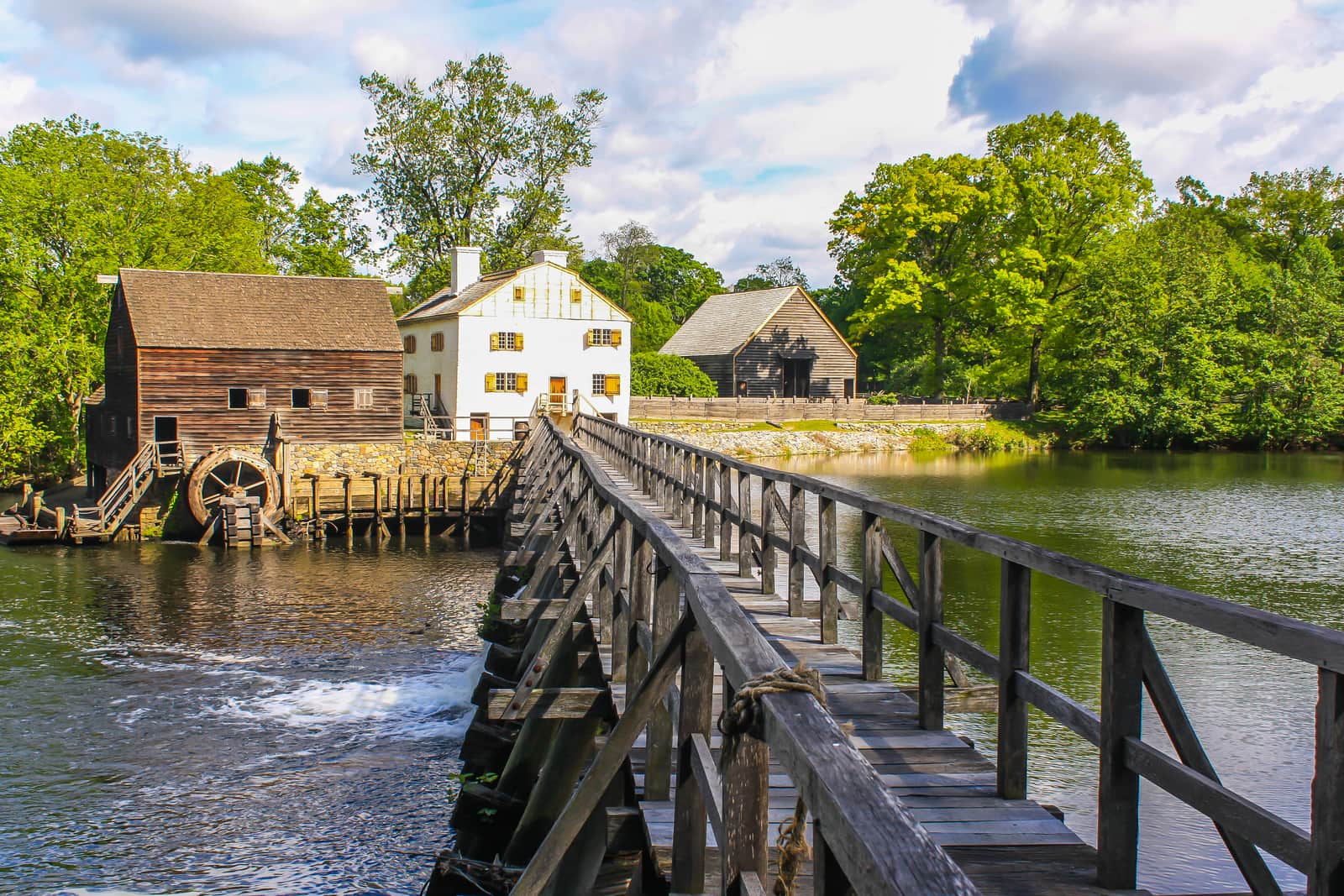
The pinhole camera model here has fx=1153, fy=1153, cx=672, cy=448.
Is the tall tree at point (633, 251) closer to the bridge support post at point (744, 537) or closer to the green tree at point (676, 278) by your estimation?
the green tree at point (676, 278)

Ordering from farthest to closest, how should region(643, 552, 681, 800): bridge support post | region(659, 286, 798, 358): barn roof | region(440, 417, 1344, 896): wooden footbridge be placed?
1. region(659, 286, 798, 358): barn roof
2. region(643, 552, 681, 800): bridge support post
3. region(440, 417, 1344, 896): wooden footbridge

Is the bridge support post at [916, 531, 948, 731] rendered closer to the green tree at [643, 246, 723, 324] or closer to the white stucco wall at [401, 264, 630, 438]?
the white stucco wall at [401, 264, 630, 438]

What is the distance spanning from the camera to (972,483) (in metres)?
39.0

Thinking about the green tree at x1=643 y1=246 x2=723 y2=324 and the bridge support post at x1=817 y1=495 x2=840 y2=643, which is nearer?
the bridge support post at x1=817 y1=495 x2=840 y2=643

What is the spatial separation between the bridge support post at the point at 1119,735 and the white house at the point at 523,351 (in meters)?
39.6

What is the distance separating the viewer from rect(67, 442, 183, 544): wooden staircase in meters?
30.1

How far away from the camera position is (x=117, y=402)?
3709 centimetres

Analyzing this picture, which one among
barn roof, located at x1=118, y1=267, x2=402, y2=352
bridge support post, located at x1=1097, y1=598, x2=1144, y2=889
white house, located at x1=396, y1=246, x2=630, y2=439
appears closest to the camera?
bridge support post, located at x1=1097, y1=598, x2=1144, y2=889

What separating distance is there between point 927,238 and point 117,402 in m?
39.9

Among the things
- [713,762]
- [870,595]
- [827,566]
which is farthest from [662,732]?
[827,566]

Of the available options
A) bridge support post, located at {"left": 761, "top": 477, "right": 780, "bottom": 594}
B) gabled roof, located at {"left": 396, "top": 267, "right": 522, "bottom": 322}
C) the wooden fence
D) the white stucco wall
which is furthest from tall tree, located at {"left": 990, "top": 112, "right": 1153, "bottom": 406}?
bridge support post, located at {"left": 761, "top": 477, "right": 780, "bottom": 594}

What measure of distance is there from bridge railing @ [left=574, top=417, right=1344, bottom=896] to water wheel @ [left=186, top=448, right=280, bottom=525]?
27676mm

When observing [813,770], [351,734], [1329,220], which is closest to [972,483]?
[351,734]

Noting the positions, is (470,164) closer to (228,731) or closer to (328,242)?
(328,242)
